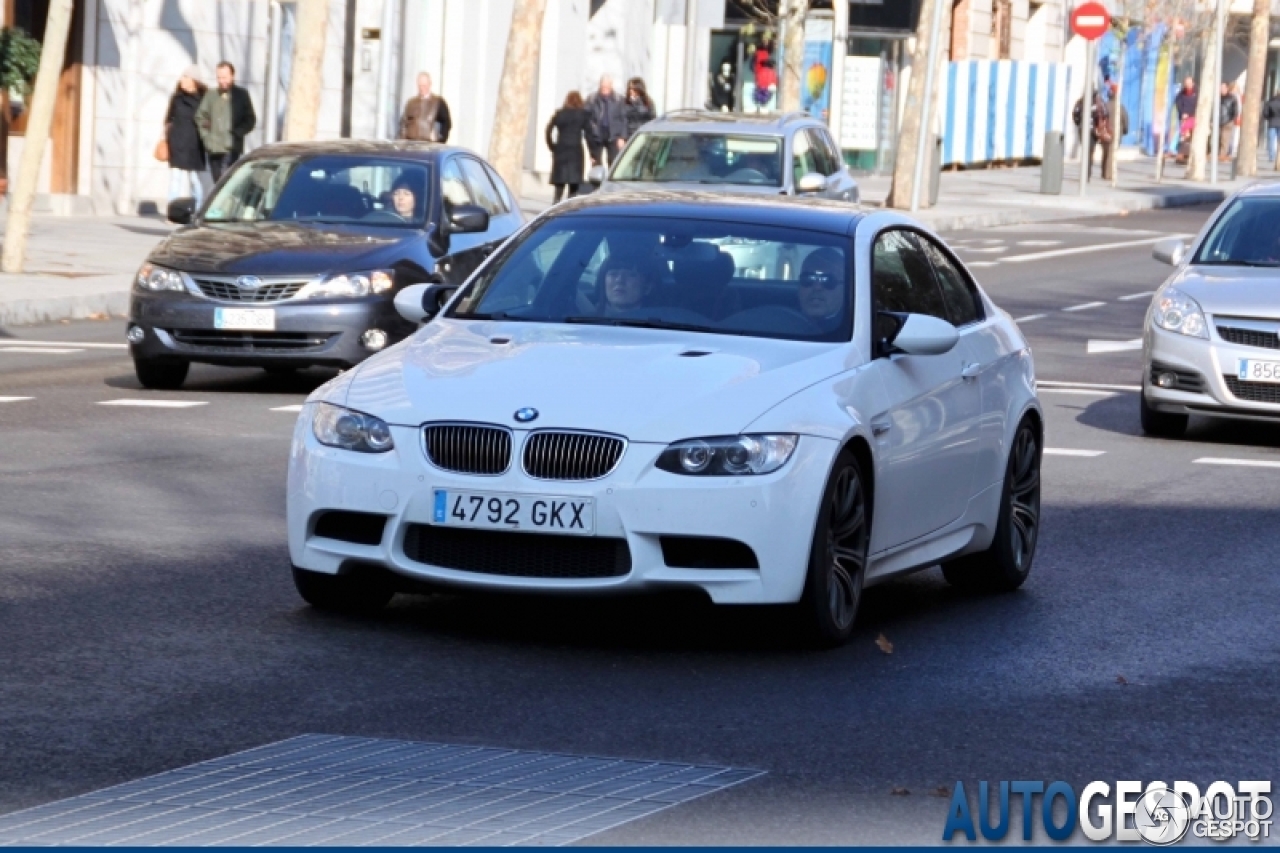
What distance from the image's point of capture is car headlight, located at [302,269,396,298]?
1617 cm

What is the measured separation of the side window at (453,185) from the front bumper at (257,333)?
1.76 meters

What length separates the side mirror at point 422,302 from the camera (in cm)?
990

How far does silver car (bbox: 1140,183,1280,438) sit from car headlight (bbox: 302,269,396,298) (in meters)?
4.56

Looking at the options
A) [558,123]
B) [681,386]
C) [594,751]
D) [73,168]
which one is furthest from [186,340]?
[558,123]

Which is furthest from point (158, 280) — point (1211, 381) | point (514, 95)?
point (514, 95)

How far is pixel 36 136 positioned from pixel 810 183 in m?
6.72

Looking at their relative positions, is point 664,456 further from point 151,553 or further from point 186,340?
point 186,340

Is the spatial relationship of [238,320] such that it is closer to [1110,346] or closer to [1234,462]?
[1234,462]

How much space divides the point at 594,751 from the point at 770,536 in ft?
4.78

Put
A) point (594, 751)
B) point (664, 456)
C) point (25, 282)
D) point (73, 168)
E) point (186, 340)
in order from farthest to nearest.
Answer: point (73, 168), point (25, 282), point (186, 340), point (664, 456), point (594, 751)

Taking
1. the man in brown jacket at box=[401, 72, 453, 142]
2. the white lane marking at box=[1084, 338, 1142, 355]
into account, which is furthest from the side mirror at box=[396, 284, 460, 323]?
the man in brown jacket at box=[401, 72, 453, 142]

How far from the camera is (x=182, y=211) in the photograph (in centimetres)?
1728

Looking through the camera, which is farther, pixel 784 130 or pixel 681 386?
pixel 784 130

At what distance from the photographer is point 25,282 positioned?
73.9 feet
